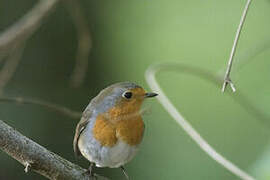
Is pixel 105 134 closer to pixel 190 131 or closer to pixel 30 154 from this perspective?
pixel 190 131

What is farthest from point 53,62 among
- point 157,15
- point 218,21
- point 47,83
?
point 218,21

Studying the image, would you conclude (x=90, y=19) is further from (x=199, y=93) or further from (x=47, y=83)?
(x=199, y=93)

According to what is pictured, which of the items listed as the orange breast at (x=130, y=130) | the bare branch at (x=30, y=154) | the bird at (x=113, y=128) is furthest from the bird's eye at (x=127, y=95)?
the bare branch at (x=30, y=154)

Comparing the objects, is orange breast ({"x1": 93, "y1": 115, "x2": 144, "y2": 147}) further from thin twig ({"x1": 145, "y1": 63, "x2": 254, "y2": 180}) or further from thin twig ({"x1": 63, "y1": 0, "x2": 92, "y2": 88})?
thin twig ({"x1": 63, "y1": 0, "x2": 92, "y2": 88})

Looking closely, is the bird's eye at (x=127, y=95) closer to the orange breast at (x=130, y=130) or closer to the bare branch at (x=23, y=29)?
the orange breast at (x=130, y=130)

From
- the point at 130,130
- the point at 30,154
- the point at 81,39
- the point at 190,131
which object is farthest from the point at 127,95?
the point at 81,39

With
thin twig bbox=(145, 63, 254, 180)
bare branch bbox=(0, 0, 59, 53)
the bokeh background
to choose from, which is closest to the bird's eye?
thin twig bbox=(145, 63, 254, 180)
